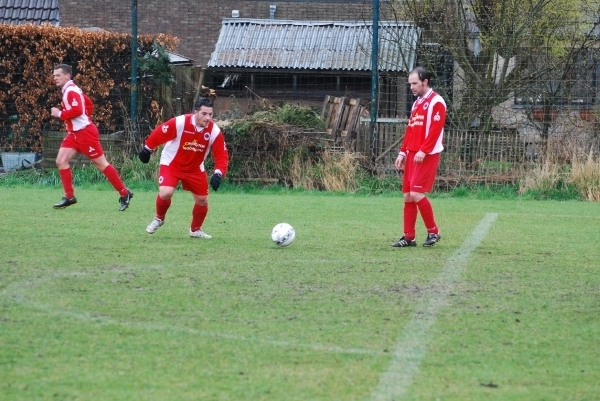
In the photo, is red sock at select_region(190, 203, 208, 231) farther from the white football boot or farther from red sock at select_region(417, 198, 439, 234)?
red sock at select_region(417, 198, 439, 234)

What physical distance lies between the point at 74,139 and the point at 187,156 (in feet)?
10.9

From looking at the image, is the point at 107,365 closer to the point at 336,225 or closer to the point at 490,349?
the point at 490,349

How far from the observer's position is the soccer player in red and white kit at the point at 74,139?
11.9 metres

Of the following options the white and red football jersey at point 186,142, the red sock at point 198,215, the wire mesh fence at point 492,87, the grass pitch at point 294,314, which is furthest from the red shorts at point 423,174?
the wire mesh fence at point 492,87

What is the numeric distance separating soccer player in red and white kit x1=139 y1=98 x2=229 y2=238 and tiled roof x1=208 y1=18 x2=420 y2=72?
1143 cm

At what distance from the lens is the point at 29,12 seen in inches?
1076

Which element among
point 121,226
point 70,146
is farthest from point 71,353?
point 70,146

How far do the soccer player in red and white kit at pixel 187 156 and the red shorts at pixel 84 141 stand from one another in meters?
3.07

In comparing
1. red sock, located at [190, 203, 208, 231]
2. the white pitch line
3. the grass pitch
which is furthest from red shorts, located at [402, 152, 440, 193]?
red sock, located at [190, 203, 208, 231]

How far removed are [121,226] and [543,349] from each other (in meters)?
6.48

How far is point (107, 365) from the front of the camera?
437 cm

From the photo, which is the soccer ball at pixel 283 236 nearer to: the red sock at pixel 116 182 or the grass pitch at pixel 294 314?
the grass pitch at pixel 294 314

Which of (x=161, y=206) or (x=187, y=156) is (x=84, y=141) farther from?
(x=187, y=156)

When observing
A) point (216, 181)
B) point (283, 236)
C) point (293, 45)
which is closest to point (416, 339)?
Answer: point (283, 236)
